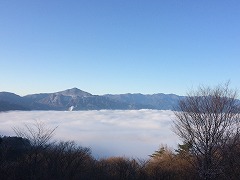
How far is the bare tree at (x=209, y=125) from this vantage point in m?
23.7

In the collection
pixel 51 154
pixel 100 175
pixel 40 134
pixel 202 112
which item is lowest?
pixel 100 175

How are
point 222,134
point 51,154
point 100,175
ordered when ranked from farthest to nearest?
point 100,175 < point 51,154 < point 222,134

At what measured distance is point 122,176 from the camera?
3678 cm

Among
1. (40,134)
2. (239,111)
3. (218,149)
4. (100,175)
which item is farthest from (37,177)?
(239,111)

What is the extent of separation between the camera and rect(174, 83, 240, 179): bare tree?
2372cm

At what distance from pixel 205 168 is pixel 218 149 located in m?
1.81

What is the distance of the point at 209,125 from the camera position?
77.8 feet

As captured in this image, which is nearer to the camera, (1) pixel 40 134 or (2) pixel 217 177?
(2) pixel 217 177

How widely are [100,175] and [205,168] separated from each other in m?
16.1

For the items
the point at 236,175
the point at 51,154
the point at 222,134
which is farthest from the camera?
the point at 51,154

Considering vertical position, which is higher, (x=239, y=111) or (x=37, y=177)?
(x=239, y=111)

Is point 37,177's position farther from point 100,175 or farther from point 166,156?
point 166,156

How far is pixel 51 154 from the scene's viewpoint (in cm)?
3466

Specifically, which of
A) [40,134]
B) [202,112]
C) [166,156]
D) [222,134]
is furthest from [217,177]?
[166,156]
